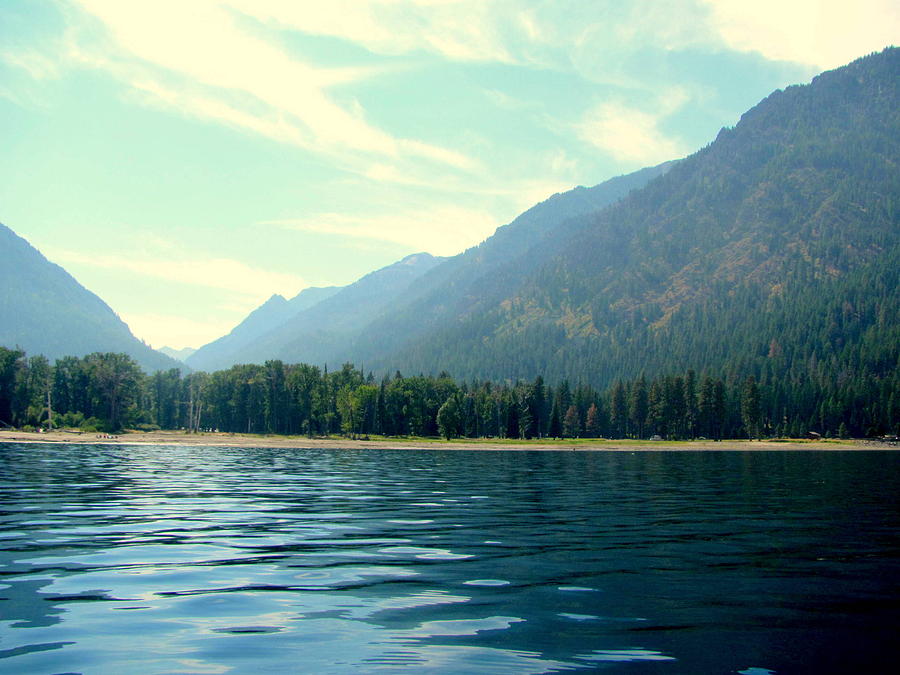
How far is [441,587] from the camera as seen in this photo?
58.5ft

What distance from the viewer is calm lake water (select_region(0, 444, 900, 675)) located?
12383 mm

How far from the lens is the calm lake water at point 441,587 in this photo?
12.4 meters

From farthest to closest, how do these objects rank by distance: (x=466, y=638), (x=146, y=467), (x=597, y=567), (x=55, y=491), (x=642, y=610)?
(x=146, y=467) → (x=55, y=491) → (x=597, y=567) → (x=642, y=610) → (x=466, y=638)

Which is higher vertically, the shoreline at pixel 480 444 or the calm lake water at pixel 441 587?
the calm lake water at pixel 441 587

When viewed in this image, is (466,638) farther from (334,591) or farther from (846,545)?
(846,545)

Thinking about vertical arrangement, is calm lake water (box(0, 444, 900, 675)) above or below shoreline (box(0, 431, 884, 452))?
above

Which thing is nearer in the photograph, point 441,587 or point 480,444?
point 441,587

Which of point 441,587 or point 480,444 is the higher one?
point 441,587

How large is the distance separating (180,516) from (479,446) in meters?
142

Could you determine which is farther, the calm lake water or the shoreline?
the shoreline

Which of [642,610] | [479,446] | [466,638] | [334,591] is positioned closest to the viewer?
[466,638]

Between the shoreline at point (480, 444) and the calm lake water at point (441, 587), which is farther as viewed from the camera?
the shoreline at point (480, 444)

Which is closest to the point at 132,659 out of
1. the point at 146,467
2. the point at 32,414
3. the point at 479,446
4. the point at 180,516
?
the point at 180,516

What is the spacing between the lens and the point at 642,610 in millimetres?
15922
